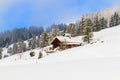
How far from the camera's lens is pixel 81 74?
14.7 meters

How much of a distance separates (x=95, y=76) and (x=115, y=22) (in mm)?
120851

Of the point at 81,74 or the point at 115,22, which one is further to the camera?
the point at 115,22

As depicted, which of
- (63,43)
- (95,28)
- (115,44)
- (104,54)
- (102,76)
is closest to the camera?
(102,76)

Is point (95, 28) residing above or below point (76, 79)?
above

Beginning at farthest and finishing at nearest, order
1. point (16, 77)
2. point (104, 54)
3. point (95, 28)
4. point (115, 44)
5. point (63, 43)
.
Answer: point (95, 28) → point (63, 43) → point (115, 44) → point (104, 54) → point (16, 77)

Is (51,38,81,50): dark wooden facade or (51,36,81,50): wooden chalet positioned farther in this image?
(51,36,81,50): wooden chalet

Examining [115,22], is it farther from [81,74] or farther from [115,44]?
[81,74]

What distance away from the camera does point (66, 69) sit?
55.2ft

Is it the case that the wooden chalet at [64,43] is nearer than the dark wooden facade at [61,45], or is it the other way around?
the dark wooden facade at [61,45]

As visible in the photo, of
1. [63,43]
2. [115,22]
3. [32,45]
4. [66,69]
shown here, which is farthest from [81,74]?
[32,45]

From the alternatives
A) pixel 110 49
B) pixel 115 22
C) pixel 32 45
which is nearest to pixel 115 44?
pixel 110 49

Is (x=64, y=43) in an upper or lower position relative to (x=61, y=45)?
upper

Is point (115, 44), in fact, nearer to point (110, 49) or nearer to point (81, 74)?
point (110, 49)

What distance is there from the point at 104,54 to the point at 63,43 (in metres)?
35.0
